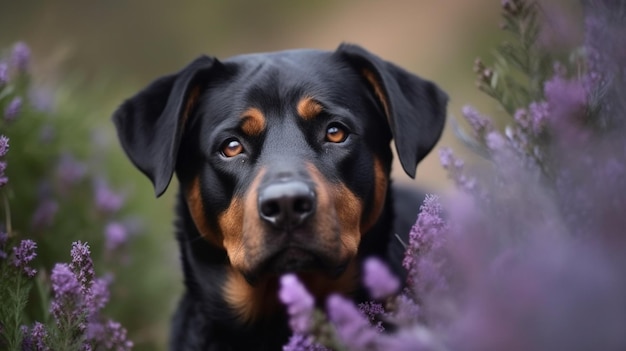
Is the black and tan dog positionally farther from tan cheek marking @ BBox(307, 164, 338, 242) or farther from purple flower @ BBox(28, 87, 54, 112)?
purple flower @ BBox(28, 87, 54, 112)

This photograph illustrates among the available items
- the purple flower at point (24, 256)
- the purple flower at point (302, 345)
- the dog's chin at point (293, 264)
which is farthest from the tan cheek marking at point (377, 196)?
the purple flower at point (24, 256)

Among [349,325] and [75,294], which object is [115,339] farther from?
[349,325]

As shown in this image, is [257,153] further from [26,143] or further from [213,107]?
[26,143]

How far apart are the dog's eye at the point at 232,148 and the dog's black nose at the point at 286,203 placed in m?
0.46

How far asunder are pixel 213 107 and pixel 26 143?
1.28 metres

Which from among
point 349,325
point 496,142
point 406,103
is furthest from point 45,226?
point 349,325

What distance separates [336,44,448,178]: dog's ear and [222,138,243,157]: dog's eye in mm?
619

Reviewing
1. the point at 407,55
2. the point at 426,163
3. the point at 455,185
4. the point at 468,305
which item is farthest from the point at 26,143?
the point at 407,55

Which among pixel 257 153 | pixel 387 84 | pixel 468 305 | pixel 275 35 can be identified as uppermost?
pixel 275 35

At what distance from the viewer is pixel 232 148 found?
2826 mm

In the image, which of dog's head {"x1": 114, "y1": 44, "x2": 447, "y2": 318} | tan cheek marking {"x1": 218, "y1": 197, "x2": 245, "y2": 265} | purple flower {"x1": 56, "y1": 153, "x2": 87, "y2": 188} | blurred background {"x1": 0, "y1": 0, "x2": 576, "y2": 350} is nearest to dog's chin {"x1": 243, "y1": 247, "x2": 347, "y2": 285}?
dog's head {"x1": 114, "y1": 44, "x2": 447, "y2": 318}

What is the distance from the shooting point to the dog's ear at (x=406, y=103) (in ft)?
9.18

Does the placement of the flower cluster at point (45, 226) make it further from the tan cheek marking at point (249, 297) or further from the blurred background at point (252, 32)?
the blurred background at point (252, 32)

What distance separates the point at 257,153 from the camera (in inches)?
108
